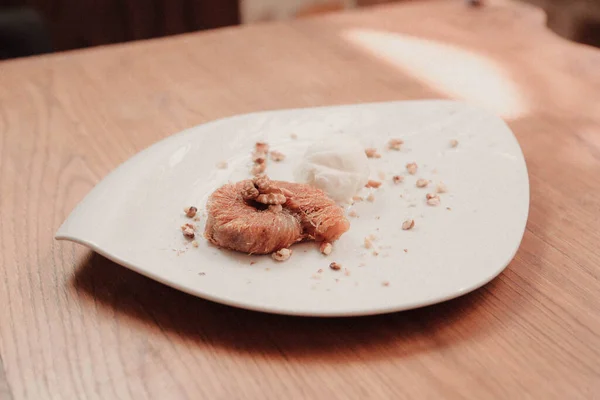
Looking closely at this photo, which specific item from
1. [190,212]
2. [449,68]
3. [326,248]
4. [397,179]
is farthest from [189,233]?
[449,68]

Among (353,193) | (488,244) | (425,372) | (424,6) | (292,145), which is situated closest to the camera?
(425,372)

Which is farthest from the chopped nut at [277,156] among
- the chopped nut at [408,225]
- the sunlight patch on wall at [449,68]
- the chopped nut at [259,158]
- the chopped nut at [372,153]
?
the sunlight patch on wall at [449,68]

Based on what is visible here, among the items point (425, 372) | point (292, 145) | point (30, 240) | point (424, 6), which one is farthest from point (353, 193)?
point (424, 6)

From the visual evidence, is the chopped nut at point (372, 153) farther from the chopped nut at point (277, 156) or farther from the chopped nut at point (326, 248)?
the chopped nut at point (326, 248)

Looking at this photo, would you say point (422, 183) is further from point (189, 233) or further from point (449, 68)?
point (449, 68)

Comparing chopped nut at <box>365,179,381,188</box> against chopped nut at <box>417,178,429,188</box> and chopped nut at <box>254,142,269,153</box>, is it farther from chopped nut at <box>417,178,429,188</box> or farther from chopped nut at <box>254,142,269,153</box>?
chopped nut at <box>254,142,269,153</box>

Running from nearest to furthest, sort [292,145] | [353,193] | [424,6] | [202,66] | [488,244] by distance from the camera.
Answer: [488,244], [353,193], [292,145], [202,66], [424,6]

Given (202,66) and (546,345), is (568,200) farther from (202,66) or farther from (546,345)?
(202,66)
